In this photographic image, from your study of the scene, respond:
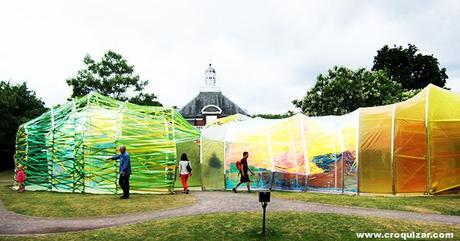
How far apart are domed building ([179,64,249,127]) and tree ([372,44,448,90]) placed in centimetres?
2681

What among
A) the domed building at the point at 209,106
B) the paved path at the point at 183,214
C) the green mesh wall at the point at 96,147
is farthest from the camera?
the domed building at the point at 209,106

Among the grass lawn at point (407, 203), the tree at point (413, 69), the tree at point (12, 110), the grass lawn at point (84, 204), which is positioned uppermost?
the tree at point (413, 69)

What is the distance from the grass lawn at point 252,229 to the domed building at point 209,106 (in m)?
52.8

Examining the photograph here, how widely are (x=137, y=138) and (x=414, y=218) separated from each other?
1372cm

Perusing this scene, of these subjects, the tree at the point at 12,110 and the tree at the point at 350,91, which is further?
the tree at the point at 12,110

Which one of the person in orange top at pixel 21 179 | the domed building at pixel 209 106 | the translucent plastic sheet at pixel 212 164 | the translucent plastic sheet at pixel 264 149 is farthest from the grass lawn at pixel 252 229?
the domed building at pixel 209 106

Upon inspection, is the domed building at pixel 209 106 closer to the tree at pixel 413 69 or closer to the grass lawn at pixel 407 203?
the tree at pixel 413 69

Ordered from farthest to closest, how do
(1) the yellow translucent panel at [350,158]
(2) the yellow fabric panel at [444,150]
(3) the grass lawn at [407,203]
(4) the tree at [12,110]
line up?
1. (4) the tree at [12,110]
2. (1) the yellow translucent panel at [350,158]
3. (2) the yellow fabric panel at [444,150]
4. (3) the grass lawn at [407,203]

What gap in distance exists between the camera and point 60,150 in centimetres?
2116

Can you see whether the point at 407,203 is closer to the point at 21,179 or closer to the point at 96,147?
the point at 96,147

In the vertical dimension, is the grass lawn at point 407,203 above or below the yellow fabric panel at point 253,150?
below

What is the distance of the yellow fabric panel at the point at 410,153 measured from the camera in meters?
18.9

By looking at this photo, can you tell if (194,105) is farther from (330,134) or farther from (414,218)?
(414,218)

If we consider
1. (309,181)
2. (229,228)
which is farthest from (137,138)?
(229,228)
